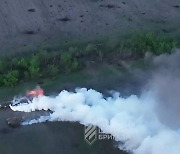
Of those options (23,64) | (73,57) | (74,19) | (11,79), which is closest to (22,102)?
(11,79)

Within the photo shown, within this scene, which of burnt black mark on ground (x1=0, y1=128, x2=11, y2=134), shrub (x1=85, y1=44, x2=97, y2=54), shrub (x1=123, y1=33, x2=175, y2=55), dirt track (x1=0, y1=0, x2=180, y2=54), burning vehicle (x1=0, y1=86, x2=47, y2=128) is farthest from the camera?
dirt track (x1=0, y1=0, x2=180, y2=54)

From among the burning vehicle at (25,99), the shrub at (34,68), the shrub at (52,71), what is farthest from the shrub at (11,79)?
the shrub at (52,71)

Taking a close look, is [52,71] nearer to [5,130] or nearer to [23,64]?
[23,64]

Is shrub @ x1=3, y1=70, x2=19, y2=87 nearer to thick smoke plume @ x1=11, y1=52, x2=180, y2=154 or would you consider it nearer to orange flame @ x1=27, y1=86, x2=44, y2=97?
orange flame @ x1=27, y1=86, x2=44, y2=97

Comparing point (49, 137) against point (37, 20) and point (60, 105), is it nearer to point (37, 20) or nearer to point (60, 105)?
point (60, 105)

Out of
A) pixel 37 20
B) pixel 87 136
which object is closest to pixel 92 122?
pixel 87 136

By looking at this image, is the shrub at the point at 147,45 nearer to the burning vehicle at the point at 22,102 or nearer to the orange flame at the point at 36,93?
the orange flame at the point at 36,93

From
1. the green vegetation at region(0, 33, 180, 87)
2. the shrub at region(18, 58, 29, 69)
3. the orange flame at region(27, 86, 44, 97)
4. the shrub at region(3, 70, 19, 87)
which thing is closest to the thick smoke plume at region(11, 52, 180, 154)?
the orange flame at region(27, 86, 44, 97)
